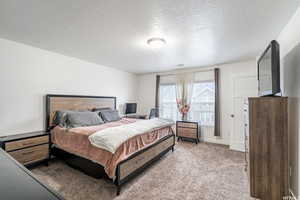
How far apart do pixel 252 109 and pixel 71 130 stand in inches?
120

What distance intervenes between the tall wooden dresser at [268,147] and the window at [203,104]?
105 inches

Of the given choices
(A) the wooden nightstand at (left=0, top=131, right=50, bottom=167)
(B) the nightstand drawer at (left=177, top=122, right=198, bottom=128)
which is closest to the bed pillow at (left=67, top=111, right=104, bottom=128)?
(A) the wooden nightstand at (left=0, top=131, right=50, bottom=167)

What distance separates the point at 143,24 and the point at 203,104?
3.47 m

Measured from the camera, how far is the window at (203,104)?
4.50 meters

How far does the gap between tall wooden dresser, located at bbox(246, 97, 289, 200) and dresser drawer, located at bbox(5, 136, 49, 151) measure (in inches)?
142

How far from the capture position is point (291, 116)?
205 centimetres

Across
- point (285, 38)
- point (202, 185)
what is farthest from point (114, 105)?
point (285, 38)

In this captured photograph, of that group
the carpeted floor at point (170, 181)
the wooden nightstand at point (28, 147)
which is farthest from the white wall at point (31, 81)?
the carpeted floor at point (170, 181)

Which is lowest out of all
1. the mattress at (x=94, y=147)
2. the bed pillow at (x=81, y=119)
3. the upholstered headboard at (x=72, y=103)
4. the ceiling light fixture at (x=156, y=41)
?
the mattress at (x=94, y=147)

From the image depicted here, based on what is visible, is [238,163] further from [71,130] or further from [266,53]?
[71,130]

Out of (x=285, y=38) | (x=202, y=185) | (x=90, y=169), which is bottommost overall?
(x=202, y=185)

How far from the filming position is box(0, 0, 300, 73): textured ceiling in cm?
165

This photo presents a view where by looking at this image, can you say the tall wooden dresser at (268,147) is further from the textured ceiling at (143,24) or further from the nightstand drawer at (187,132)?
the nightstand drawer at (187,132)

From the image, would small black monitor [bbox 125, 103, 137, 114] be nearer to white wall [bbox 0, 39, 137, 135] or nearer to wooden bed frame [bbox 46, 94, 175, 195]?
wooden bed frame [bbox 46, 94, 175, 195]
